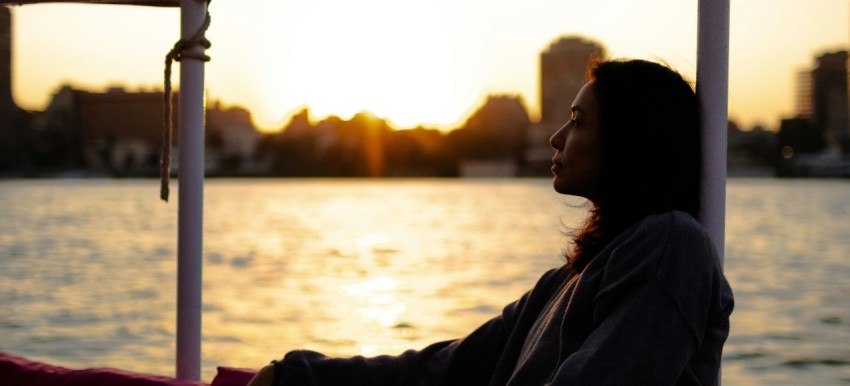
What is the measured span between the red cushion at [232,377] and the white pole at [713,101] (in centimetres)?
Result: 63

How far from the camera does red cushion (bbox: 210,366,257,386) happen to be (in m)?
1.26

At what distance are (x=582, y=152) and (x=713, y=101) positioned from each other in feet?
0.48

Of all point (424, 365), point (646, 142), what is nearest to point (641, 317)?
point (646, 142)

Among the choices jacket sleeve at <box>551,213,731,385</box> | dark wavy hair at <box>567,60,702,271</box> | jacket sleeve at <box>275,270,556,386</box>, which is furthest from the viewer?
jacket sleeve at <box>275,270,556,386</box>

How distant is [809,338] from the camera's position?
698cm

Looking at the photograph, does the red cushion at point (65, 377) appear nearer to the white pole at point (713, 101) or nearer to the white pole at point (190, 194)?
the white pole at point (190, 194)

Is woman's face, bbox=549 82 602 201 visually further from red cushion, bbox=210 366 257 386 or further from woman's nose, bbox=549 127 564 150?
red cushion, bbox=210 366 257 386

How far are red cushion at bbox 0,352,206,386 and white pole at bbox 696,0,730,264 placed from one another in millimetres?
687

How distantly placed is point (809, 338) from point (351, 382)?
21.4ft

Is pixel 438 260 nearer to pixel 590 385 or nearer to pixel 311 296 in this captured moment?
pixel 311 296

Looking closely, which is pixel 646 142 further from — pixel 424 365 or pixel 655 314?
pixel 424 365

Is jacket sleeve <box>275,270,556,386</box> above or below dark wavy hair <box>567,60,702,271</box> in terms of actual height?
below

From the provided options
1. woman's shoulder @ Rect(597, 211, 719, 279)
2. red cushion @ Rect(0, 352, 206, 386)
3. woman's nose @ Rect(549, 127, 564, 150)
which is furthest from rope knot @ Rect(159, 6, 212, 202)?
woman's shoulder @ Rect(597, 211, 719, 279)

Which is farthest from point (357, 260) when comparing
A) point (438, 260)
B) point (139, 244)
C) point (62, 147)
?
point (62, 147)
